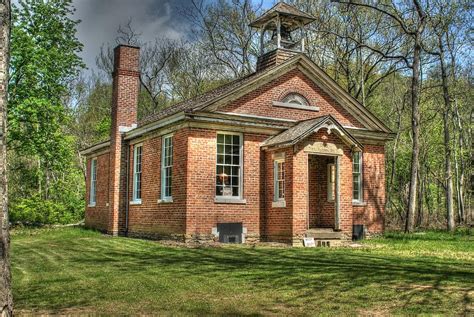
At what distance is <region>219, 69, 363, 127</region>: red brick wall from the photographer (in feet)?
63.5

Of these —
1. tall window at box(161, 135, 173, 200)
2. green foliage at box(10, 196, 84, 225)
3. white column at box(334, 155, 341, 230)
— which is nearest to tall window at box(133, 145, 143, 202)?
tall window at box(161, 135, 173, 200)

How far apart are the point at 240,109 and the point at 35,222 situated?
51.3 ft

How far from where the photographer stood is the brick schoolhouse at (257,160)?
17.9m

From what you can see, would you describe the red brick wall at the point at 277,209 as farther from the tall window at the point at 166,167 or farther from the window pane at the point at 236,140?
the tall window at the point at 166,167

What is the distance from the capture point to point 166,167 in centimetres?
1953

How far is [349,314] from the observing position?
7.15 metres

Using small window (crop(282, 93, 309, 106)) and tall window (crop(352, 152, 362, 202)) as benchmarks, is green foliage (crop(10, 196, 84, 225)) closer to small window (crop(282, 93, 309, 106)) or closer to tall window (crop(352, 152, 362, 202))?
small window (crop(282, 93, 309, 106))

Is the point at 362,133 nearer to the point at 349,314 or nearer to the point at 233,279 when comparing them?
the point at 233,279

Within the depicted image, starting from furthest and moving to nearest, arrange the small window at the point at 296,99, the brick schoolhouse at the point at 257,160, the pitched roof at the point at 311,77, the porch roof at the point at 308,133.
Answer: the small window at the point at 296,99
the pitched roof at the point at 311,77
the brick schoolhouse at the point at 257,160
the porch roof at the point at 308,133

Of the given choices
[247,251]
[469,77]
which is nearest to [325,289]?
[247,251]

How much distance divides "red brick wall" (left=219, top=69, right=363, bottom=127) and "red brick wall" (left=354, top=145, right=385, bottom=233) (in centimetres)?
152

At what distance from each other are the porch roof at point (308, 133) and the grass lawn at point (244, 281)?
4086mm

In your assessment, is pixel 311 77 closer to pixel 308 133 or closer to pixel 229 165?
pixel 308 133

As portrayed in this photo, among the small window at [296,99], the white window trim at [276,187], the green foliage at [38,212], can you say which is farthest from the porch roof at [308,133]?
the green foliage at [38,212]
